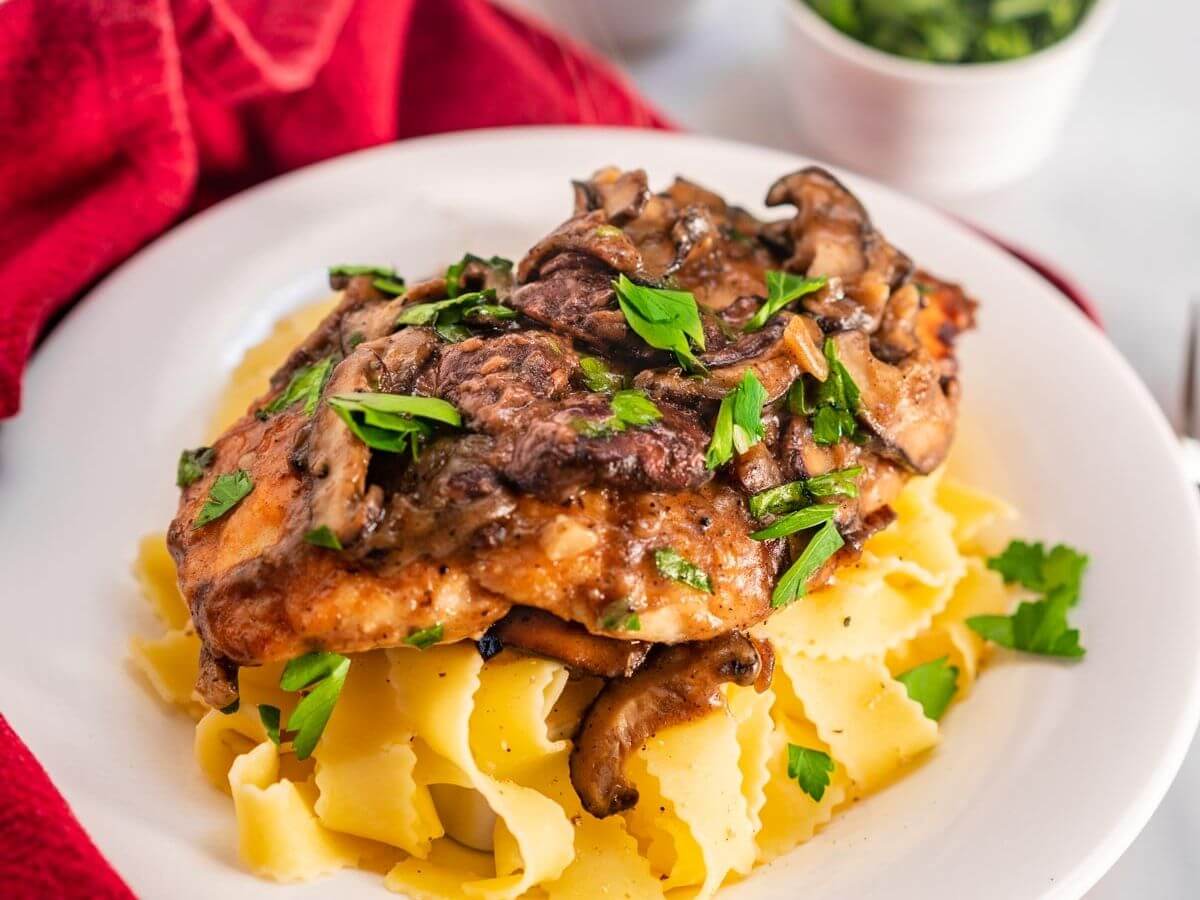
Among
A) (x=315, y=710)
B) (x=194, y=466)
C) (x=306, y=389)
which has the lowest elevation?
(x=315, y=710)

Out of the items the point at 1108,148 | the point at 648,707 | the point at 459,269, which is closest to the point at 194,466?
the point at 459,269

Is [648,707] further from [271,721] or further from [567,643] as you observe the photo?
[271,721]

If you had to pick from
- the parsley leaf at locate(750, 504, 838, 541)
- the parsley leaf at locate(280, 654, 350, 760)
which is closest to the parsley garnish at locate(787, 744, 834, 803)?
the parsley leaf at locate(750, 504, 838, 541)

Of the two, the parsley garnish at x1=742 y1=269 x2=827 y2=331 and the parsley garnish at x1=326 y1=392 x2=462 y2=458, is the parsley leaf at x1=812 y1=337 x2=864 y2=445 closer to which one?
the parsley garnish at x1=742 y1=269 x2=827 y2=331

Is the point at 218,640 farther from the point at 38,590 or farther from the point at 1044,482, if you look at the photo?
the point at 1044,482

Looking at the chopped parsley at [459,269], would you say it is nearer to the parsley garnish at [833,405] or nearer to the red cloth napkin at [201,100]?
the parsley garnish at [833,405]

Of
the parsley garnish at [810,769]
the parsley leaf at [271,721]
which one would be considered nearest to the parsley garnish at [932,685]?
the parsley garnish at [810,769]
